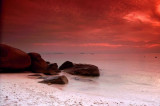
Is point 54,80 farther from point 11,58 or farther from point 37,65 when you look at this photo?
point 37,65

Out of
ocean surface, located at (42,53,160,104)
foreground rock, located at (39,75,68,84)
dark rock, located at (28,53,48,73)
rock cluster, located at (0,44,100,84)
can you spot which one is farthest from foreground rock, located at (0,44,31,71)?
ocean surface, located at (42,53,160,104)

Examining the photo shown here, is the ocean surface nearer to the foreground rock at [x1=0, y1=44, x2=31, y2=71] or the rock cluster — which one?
the rock cluster

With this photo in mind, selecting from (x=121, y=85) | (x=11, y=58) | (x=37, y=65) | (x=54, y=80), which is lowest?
(x=121, y=85)

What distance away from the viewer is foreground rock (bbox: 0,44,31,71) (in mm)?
14276

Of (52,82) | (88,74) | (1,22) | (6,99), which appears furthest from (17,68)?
(1,22)

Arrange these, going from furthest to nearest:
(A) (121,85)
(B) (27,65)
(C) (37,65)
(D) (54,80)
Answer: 1. (C) (37,65)
2. (B) (27,65)
3. (A) (121,85)
4. (D) (54,80)

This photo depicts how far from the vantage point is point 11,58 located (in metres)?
14.6

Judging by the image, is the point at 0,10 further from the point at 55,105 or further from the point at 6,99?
the point at 55,105

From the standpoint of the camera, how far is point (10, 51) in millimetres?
14859

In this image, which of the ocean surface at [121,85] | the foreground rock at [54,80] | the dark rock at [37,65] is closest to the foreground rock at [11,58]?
the dark rock at [37,65]

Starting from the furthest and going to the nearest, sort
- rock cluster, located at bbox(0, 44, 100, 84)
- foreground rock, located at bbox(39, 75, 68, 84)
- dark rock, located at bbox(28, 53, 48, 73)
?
dark rock, located at bbox(28, 53, 48, 73) → rock cluster, located at bbox(0, 44, 100, 84) → foreground rock, located at bbox(39, 75, 68, 84)

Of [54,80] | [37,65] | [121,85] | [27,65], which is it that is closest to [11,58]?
[27,65]

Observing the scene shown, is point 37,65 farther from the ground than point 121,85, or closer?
farther from the ground

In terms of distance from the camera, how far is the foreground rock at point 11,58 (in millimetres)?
14276
